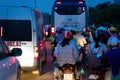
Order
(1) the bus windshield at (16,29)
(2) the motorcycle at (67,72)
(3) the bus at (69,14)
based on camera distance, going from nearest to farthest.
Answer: (2) the motorcycle at (67,72)
(1) the bus windshield at (16,29)
(3) the bus at (69,14)

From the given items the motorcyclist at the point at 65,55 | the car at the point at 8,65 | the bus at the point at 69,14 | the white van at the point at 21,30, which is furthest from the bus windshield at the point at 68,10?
the car at the point at 8,65

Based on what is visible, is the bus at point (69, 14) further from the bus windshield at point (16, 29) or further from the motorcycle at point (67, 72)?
the motorcycle at point (67, 72)

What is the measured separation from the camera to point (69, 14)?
113ft

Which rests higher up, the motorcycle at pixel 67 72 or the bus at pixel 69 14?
the bus at pixel 69 14

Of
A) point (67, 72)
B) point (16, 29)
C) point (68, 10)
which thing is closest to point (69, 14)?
point (68, 10)

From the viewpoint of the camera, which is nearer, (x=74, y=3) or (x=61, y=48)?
A: (x=61, y=48)

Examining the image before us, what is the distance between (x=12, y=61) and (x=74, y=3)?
25156 mm

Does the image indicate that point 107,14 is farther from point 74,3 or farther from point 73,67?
point 73,67

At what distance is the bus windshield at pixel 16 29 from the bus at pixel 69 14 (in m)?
18.6

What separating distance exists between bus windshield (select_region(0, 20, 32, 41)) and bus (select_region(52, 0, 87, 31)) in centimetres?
1859

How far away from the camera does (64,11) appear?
3422 centimetres

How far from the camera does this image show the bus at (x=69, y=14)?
33.5m

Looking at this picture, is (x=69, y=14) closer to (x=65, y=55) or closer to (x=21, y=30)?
(x=21, y=30)

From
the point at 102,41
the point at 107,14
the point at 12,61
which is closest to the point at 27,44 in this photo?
the point at 102,41
